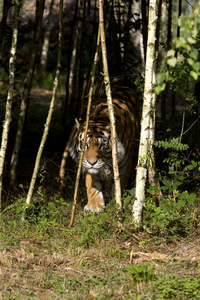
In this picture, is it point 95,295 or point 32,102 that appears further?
point 32,102

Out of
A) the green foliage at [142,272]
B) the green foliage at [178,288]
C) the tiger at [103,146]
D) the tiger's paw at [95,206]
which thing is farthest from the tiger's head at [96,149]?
the green foliage at [178,288]

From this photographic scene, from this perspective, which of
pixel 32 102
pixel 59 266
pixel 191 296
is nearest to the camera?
pixel 191 296

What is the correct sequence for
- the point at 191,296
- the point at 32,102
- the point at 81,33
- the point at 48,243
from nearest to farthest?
the point at 191,296, the point at 48,243, the point at 81,33, the point at 32,102

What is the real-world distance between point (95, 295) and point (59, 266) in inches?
24.7

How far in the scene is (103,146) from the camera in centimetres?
512

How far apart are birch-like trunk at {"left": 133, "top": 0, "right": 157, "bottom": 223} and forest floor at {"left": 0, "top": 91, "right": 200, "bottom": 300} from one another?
9.2 inches

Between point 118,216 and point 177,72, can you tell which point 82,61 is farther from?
point 118,216

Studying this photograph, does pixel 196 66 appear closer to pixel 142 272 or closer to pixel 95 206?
pixel 142 272

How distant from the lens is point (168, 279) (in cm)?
335

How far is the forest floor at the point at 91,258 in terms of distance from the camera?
3295 mm

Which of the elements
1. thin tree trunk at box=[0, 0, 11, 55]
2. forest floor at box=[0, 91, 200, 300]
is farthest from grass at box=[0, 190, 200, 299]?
thin tree trunk at box=[0, 0, 11, 55]

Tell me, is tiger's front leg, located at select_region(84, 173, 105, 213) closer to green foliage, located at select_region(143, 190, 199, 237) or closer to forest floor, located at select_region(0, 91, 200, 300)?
forest floor, located at select_region(0, 91, 200, 300)

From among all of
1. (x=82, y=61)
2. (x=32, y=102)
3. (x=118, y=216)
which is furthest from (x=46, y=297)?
(x=32, y=102)

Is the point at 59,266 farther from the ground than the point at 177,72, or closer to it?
closer to it
